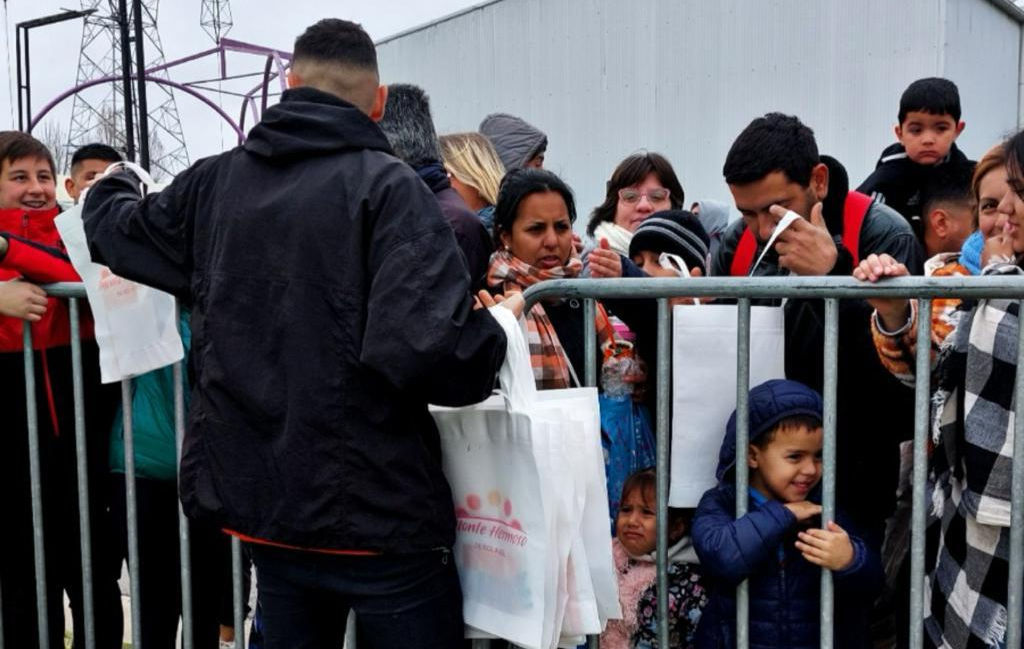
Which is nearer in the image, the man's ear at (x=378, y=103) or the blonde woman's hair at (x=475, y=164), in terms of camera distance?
the man's ear at (x=378, y=103)

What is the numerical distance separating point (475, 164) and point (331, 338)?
1864 mm

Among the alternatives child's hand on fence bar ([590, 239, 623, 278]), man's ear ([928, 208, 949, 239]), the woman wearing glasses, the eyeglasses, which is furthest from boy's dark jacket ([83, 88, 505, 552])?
man's ear ([928, 208, 949, 239])

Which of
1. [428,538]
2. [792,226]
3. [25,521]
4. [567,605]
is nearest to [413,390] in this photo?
[428,538]

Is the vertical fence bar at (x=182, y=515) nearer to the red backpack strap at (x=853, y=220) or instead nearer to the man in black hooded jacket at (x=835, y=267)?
the man in black hooded jacket at (x=835, y=267)

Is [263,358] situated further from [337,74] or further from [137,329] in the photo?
[137,329]

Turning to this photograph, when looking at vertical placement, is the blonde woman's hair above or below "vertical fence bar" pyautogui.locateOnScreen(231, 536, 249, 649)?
above

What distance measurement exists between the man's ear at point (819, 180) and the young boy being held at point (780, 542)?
637 mm

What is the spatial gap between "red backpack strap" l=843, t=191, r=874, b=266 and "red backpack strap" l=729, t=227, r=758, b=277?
0.26 metres

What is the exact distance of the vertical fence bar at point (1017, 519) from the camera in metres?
2.07

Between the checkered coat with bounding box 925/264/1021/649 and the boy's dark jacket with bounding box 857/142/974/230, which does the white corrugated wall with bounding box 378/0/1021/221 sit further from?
the checkered coat with bounding box 925/264/1021/649

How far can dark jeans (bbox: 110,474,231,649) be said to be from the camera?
9.95 feet

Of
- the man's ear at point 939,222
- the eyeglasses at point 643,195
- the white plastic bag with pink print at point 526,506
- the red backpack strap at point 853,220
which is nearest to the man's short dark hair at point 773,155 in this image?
the red backpack strap at point 853,220

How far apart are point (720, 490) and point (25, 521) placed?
2.17 meters

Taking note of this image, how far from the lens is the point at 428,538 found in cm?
204
